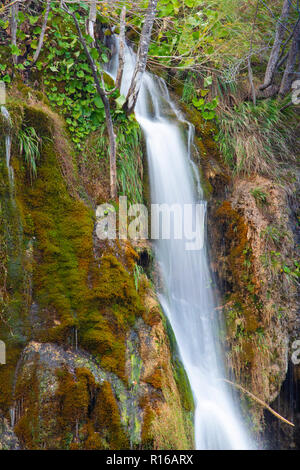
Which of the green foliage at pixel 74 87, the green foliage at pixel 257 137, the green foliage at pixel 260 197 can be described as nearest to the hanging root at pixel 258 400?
the green foliage at pixel 260 197

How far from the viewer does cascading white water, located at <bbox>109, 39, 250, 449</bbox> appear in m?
3.91

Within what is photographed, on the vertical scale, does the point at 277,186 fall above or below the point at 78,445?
above

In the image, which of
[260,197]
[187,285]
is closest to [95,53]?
[260,197]

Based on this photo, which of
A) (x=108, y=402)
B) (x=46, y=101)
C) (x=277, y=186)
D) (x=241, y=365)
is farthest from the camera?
(x=277, y=186)

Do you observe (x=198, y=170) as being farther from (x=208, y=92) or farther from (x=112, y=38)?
(x=112, y=38)

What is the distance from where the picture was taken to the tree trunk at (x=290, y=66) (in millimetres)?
6267

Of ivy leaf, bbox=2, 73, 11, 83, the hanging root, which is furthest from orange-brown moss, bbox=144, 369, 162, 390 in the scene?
ivy leaf, bbox=2, 73, 11, 83

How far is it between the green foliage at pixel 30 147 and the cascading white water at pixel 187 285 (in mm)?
1894

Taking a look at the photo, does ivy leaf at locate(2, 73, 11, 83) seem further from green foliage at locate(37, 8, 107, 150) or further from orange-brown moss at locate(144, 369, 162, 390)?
orange-brown moss at locate(144, 369, 162, 390)

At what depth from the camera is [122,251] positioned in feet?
12.1

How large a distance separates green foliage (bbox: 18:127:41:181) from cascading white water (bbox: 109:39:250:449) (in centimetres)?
189

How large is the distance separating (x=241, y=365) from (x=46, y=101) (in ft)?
14.2

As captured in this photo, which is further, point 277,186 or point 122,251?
point 277,186

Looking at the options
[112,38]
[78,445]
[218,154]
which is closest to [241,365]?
[78,445]
